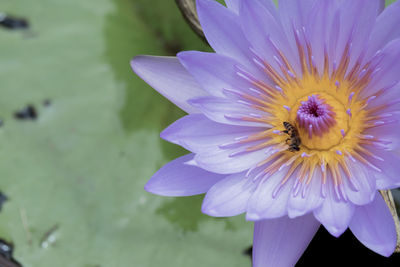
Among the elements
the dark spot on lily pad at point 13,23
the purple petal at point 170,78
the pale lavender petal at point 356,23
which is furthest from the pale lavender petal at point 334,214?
the dark spot on lily pad at point 13,23

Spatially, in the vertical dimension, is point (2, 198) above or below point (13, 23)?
below

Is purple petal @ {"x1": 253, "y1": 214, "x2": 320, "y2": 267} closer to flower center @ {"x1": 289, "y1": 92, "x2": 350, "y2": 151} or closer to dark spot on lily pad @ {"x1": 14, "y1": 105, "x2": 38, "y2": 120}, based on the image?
flower center @ {"x1": 289, "y1": 92, "x2": 350, "y2": 151}

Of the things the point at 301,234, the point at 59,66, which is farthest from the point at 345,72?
the point at 59,66

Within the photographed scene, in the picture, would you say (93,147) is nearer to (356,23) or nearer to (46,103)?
(46,103)

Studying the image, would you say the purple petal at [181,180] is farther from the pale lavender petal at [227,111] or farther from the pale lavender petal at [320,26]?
the pale lavender petal at [320,26]

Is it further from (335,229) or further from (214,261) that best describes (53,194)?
(335,229)

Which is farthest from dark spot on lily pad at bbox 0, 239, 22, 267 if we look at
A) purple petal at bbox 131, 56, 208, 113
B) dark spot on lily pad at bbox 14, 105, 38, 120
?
purple petal at bbox 131, 56, 208, 113

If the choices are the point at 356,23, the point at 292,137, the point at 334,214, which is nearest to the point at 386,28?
the point at 356,23
